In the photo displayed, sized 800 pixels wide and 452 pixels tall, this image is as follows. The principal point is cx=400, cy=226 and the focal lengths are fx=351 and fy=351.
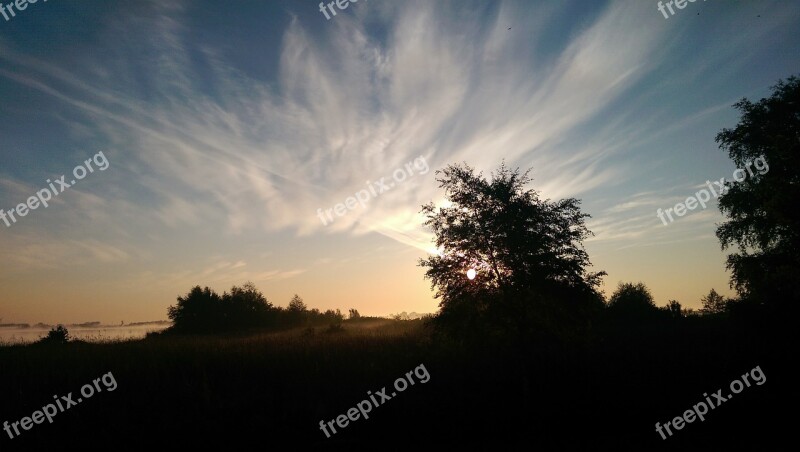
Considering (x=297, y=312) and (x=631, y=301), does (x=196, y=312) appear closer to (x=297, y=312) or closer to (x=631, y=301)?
(x=297, y=312)

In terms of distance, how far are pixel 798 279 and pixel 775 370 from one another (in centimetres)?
535

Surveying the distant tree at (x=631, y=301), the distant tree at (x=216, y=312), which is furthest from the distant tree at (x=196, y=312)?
the distant tree at (x=631, y=301)

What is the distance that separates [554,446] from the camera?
930 centimetres

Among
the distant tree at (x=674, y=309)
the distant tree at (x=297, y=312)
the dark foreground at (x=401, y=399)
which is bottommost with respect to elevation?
the distant tree at (x=674, y=309)

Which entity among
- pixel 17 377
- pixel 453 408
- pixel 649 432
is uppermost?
pixel 17 377

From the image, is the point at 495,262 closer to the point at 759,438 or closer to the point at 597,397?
the point at 597,397

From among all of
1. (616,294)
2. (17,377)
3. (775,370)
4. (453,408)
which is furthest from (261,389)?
(616,294)

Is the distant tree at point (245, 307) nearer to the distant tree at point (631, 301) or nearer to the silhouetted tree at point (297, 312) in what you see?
the silhouetted tree at point (297, 312)

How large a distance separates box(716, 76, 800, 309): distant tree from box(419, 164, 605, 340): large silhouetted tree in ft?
34.9

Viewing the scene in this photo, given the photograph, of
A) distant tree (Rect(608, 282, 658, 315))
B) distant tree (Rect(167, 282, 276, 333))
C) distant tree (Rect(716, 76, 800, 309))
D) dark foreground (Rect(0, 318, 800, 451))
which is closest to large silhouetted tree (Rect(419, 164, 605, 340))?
dark foreground (Rect(0, 318, 800, 451))

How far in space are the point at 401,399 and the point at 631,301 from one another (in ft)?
166

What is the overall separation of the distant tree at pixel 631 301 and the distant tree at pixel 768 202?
100 ft

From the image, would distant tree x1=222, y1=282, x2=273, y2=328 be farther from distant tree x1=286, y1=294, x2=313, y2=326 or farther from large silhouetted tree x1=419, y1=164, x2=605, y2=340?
large silhouetted tree x1=419, y1=164, x2=605, y2=340

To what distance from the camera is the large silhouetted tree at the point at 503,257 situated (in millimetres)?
15805
